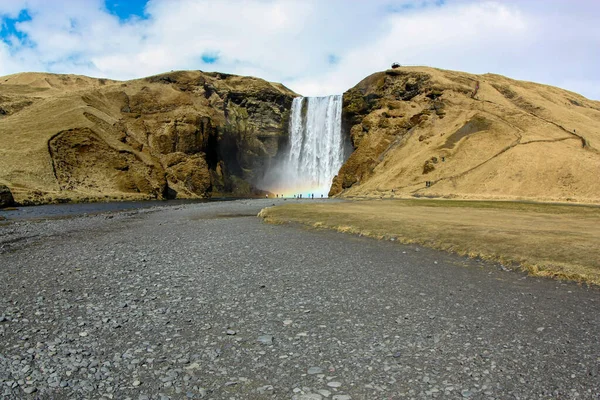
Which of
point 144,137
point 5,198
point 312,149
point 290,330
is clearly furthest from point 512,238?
point 144,137

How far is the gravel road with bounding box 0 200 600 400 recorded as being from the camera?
708 cm

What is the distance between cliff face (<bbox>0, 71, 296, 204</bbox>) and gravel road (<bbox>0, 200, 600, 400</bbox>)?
6299cm

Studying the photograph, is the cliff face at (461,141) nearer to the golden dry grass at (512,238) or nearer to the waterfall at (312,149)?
the waterfall at (312,149)

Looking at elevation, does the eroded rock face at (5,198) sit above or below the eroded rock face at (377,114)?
below

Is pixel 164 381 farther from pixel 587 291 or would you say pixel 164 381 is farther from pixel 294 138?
pixel 294 138

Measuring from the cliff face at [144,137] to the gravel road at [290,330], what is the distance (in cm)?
6299

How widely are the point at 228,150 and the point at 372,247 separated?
122 m

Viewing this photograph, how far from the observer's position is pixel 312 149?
118500 mm

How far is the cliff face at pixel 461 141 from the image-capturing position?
62.6 m

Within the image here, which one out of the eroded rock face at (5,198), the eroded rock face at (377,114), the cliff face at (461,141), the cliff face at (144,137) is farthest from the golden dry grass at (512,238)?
the cliff face at (144,137)

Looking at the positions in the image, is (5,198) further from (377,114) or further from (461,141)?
(461,141)

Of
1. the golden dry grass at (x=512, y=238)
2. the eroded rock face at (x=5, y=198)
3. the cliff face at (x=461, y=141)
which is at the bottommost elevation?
the golden dry grass at (x=512, y=238)

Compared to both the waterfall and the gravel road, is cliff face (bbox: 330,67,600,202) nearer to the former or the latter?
the waterfall

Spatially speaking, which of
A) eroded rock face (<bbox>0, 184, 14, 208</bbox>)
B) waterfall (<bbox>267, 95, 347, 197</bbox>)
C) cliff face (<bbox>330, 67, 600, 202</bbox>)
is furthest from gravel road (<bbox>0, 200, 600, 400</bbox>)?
waterfall (<bbox>267, 95, 347, 197</bbox>)
